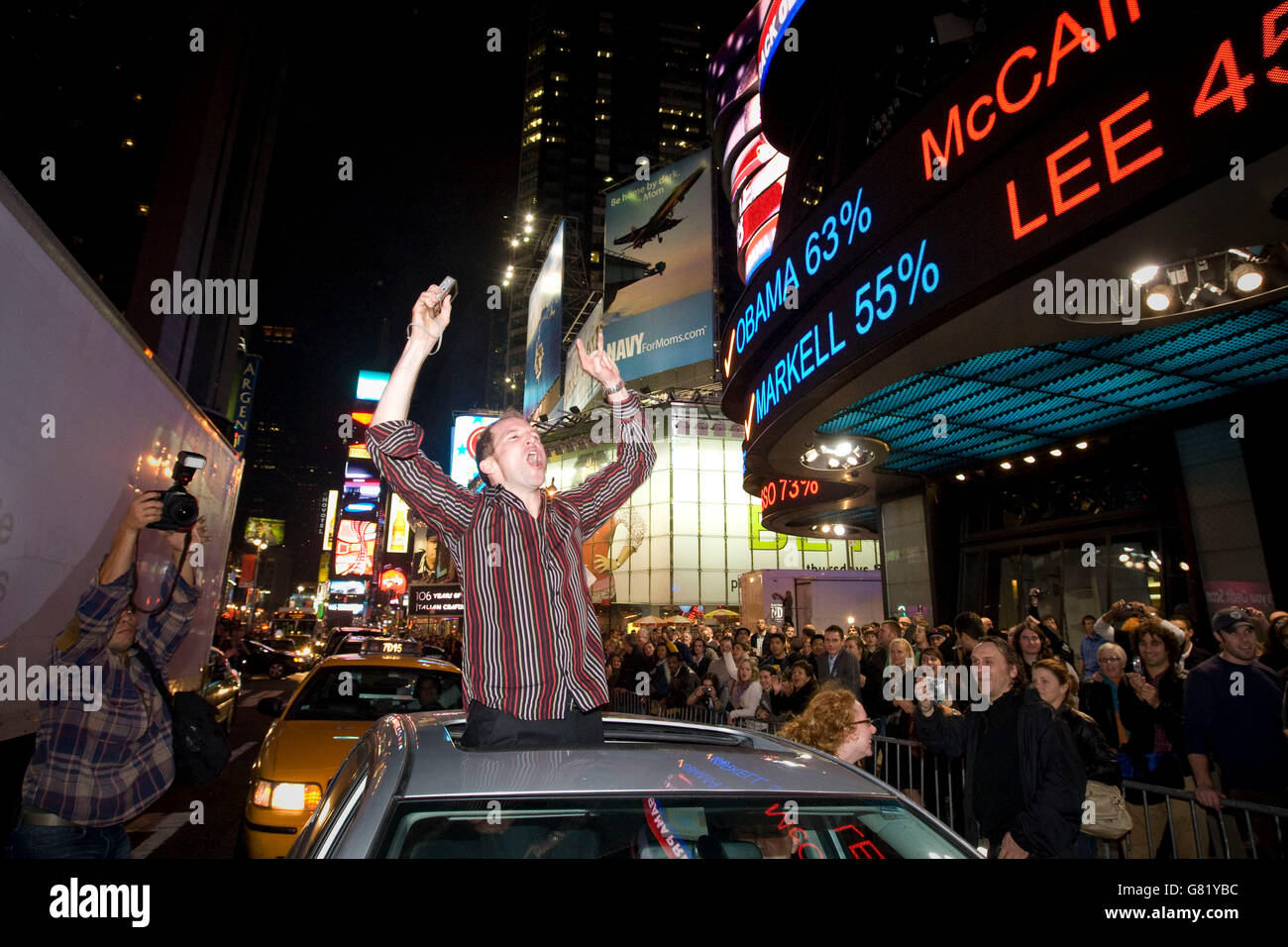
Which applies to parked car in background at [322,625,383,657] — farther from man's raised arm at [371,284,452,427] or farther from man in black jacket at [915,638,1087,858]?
man's raised arm at [371,284,452,427]

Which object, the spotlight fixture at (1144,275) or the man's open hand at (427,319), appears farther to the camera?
the spotlight fixture at (1144,275)

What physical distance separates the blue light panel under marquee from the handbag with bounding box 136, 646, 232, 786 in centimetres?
873

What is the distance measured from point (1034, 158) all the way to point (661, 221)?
117ft

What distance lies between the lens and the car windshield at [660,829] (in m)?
1.52

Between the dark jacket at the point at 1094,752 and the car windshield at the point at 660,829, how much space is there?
319cm

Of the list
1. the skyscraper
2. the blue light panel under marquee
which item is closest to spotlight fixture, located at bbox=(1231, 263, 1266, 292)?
the blue light panel under marquee

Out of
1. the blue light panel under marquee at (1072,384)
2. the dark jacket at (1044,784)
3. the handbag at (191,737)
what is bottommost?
the dark jacket at (1044,784)

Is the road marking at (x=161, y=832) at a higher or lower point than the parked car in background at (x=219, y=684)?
lower

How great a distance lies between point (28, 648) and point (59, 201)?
117ft

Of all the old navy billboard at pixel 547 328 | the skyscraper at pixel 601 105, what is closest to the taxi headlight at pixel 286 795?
the old navy billboard at pixel 547 328

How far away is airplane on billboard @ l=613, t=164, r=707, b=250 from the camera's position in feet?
128
